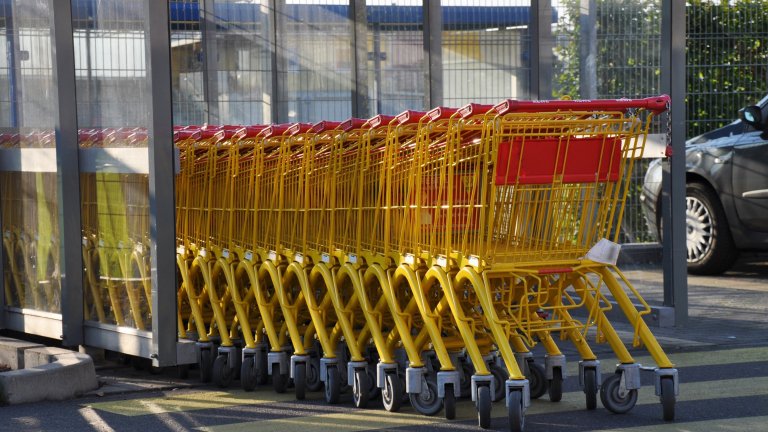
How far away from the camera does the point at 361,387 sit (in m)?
7.57

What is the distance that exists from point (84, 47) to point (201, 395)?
271 cm

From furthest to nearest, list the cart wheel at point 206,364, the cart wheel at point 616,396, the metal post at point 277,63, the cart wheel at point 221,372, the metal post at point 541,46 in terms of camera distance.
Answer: the metal post at point 277,63 → the metal post at point 541,46 → the cart wheel at point 206,364 → the cart wheel at point 221,372 → the cart wheel at point 616,396

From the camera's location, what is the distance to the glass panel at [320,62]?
40.6 ft

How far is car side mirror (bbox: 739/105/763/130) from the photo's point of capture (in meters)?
12.8

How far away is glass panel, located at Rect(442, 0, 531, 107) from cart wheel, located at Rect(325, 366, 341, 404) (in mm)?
5086

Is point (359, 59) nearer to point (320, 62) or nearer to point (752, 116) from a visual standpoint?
point (320, 62)

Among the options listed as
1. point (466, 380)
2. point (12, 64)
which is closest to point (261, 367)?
point (466, 380)

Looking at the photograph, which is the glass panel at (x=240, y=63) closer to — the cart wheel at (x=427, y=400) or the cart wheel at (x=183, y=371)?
the cart wheel at (x=183, y=371)

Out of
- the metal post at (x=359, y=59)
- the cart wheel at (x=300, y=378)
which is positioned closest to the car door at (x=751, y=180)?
the metal post at (x=359, y=59)

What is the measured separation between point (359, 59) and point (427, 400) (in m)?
5.75

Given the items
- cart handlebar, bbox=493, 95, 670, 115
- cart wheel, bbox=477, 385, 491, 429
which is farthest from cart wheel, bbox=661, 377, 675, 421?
cart handlebar, bbox=493, 95, 670, 115

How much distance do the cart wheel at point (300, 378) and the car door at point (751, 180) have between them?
701cm

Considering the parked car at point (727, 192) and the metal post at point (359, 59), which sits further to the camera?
the parked car at point (727, 192)

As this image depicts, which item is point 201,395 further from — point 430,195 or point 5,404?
point 430,195
